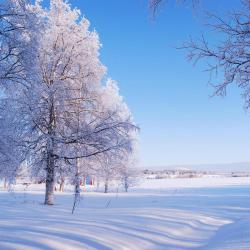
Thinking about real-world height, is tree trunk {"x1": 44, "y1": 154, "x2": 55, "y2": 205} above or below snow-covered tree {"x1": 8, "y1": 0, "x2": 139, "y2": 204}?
below

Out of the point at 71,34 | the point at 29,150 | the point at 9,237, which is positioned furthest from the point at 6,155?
the point at 71,34

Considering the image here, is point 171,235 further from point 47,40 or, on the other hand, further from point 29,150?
point 47,40

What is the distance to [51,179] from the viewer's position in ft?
55.3

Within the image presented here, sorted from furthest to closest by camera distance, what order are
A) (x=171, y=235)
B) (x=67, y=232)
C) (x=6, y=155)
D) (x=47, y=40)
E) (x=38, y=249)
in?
(x=47, y=40), (x=6, y=155), (x=171, y=235), (x=67, y=232), (x=38, y=249)

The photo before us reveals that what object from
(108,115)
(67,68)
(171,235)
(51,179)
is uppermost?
(67,68)

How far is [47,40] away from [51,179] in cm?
607

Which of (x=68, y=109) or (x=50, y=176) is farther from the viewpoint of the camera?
(x=68, y=109)

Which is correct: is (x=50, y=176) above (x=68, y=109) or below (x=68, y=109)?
below

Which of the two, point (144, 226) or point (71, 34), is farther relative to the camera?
point (71, 34)

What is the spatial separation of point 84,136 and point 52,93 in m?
2.25

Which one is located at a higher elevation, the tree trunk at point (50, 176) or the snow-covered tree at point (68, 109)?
the snow-covered tree at point (68, 109)

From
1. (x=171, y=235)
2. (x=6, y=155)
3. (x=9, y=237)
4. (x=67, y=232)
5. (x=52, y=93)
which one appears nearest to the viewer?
(x=9, y=237)

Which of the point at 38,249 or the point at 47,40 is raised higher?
the point at 47,40

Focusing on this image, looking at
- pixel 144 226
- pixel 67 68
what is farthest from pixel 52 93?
pixel 144 226
